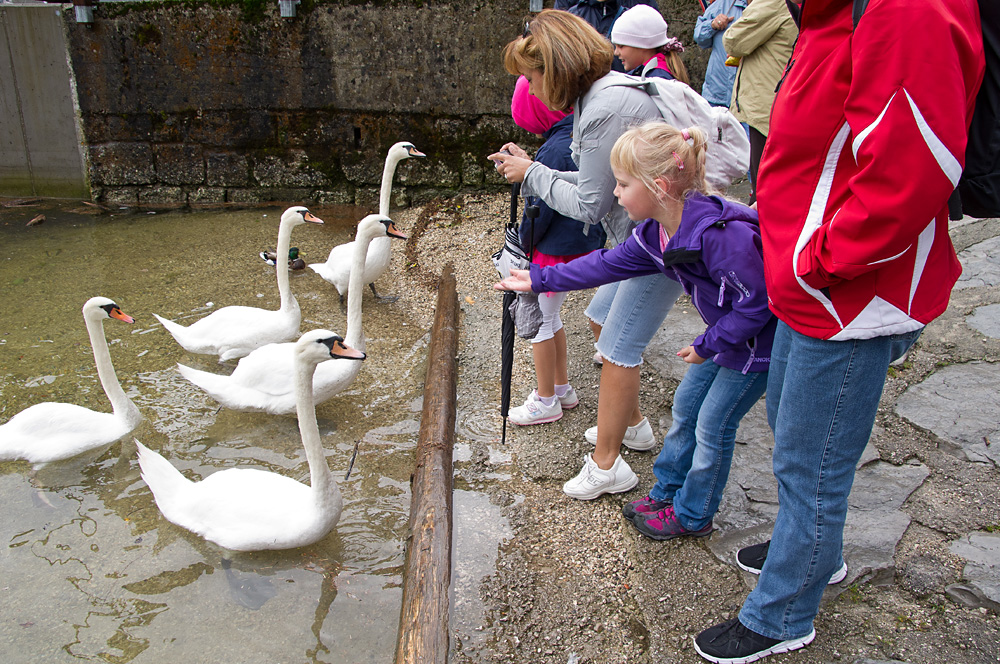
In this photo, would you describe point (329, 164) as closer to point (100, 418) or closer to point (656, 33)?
point (100, 418)

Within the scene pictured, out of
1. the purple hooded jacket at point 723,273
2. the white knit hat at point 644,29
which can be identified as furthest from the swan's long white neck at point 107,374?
the white knit hat at point 644,29

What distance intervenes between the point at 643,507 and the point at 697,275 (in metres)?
1.10

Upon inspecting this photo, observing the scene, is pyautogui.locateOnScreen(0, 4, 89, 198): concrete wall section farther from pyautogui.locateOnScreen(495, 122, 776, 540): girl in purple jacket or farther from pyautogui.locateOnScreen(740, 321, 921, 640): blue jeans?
pyautogui.locateOnScreen(740, 321, 921, 640): blue jeans

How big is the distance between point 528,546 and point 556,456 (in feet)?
2.16

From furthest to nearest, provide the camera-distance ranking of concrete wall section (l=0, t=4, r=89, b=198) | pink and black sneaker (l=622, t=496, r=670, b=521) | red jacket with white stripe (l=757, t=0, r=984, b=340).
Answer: concrete wall section (l=0, t=4, r=89, b=198) < pink and black sneaker (l=622, t=496, r=670, b=521) < red jacket with white stripe (l=757, t=0, r=984, b=340)

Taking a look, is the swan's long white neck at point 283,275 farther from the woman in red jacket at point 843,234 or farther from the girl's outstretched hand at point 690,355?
the woman in red jacket at point 843,234

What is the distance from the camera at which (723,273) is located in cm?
215

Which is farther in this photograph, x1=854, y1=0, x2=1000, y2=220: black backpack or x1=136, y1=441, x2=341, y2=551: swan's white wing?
x1=136, y1=441, x2=341, y2=551: swan's white wing

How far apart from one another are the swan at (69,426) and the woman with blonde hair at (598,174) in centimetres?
254

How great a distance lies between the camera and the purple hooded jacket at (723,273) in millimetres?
2141

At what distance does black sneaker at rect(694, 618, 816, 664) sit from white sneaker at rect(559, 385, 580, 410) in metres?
1.66

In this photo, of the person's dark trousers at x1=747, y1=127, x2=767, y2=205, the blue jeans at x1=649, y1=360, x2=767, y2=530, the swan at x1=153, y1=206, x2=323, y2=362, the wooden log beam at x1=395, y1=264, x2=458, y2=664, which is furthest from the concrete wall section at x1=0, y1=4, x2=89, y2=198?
the blue jeans at x1=649, y1=360, x2=767, y2=530

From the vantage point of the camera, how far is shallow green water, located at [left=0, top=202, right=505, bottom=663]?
8.58 ft

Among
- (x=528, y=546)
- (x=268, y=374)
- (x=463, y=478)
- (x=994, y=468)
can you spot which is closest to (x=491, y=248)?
(x=268, y=374)
